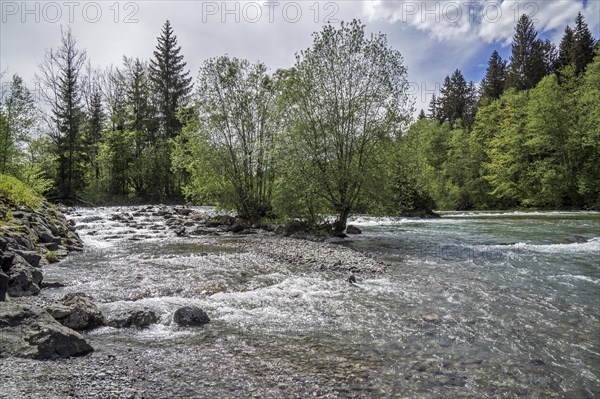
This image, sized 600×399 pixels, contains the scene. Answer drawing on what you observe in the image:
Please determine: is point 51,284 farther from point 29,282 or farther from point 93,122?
point 93,122

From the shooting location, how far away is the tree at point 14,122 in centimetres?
2775

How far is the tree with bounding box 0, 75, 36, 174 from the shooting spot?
27.8m

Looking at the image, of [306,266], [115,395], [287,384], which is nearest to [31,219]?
[306,266]

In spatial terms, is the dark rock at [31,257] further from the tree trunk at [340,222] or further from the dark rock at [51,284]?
the tree trunk at [340,222]

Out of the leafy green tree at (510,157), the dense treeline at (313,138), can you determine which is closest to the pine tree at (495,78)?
the dense treeline at (313,138)

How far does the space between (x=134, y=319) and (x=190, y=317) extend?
937 mm

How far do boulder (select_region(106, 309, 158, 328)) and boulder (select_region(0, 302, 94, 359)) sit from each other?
99 centimetres

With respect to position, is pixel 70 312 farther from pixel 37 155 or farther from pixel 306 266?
pixel 37 155

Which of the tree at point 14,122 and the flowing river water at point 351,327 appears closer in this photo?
the flowing river water at point 351,327

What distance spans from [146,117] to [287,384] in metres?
59.6

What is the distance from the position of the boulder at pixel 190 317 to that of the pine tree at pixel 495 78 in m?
79.7

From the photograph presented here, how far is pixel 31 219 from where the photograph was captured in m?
13.1

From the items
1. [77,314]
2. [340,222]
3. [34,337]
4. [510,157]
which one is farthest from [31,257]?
[510,157]

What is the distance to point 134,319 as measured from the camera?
5.96 meters
